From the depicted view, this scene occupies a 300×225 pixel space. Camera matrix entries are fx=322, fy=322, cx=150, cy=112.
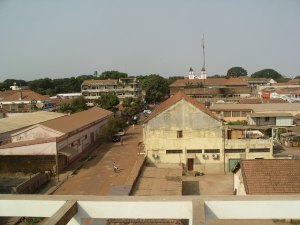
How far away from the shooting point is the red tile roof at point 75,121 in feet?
83.0

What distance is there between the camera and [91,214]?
264 inches

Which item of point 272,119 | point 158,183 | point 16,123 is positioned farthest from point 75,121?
point 272,119

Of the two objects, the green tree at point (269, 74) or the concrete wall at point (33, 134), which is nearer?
the concrete wall at point (33, 134)

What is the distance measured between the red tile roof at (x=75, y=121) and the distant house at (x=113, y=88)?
2371 centimetres

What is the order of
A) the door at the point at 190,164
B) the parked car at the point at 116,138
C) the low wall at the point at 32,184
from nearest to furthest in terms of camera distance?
the low wall at the point at 32,184
the door at the point at 190,164
the parked car at the point at 116,138

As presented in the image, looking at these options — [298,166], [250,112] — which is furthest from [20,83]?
[298,166]

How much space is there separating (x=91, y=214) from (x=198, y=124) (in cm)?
1626

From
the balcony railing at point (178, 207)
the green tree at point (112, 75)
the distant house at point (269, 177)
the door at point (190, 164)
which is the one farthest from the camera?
the green tree at point (112, 75)

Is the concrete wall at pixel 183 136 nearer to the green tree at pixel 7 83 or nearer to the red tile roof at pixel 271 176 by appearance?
the red tile roof at pixel 271 176

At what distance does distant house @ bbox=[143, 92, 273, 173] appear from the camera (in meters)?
22.1

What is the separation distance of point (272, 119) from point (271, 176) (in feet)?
67.5

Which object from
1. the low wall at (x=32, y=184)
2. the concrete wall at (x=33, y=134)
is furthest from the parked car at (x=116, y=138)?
the low wall at (x=32, y=184)

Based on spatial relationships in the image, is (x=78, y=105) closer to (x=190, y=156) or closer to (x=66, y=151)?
(x=66, y=151)

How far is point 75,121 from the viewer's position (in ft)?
98.9
